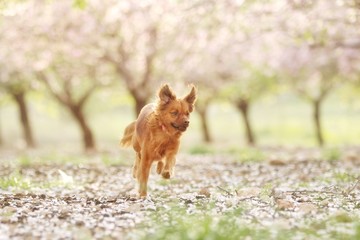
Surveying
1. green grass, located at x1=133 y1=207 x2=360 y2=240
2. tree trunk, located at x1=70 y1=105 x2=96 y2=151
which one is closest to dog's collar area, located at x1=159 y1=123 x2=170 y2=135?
green grass, located at x1=133 y1=207 x2=360 y2=240

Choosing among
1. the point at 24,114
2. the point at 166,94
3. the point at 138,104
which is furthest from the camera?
the point at 24,114

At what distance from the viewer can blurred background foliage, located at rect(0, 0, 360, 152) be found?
2309cm

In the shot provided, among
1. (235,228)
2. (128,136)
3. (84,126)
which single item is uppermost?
(84,126)

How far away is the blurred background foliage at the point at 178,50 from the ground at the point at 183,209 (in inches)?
263

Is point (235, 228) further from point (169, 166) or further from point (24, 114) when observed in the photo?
point (24, 114)

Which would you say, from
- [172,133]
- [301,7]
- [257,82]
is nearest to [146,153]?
[172,133]

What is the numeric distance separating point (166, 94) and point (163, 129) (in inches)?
24.7

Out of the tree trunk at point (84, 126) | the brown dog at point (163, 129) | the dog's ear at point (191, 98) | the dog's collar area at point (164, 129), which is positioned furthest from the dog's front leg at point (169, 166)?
the tree trunk at point (84, 126)

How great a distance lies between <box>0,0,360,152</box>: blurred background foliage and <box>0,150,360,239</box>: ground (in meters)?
6.69

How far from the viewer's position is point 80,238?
765 centimetres

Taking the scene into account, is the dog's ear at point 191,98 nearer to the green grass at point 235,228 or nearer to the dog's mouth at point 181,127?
the dog's mouth at point 181,127

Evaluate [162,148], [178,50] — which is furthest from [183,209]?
[178,50]

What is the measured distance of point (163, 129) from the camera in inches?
418

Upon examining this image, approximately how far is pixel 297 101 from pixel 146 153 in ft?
211
